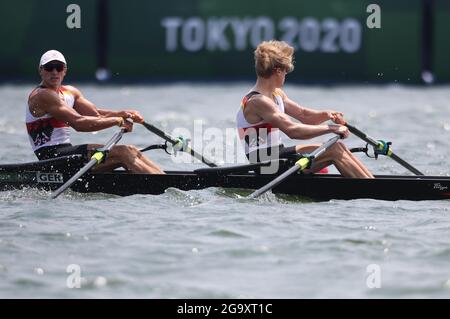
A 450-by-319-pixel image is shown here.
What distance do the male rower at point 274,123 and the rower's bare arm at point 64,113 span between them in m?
1.47

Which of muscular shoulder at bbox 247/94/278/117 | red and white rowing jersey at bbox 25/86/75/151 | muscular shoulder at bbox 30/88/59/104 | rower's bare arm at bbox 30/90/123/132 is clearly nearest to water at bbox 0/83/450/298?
red and white rowing jersey at bbox 25/86/75/151

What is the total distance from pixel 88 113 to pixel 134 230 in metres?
2.86

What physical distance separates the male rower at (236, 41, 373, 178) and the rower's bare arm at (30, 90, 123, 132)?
147 cm

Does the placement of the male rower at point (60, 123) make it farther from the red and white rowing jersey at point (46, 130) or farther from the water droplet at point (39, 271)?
the water droplet at point (39, 271)

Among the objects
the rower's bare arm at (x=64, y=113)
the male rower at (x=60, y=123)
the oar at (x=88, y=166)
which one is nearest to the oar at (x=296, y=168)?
the male rower at (x=60, y=123)

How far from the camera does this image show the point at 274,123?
11906 mm

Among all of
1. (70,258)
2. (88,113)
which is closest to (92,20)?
(88,113)

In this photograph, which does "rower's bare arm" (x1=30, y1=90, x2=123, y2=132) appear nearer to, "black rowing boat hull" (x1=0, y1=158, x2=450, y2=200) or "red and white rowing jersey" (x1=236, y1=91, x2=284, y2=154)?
"black rowing boat hull" (x1=0, y1=158, x2=450, y2=200)

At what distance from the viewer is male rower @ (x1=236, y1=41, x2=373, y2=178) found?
38.7 ft

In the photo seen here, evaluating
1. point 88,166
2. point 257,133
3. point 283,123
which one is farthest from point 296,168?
point 88,166

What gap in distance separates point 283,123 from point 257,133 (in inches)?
15.5

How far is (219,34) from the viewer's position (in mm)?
25906

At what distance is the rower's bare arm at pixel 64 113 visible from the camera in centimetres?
1220
